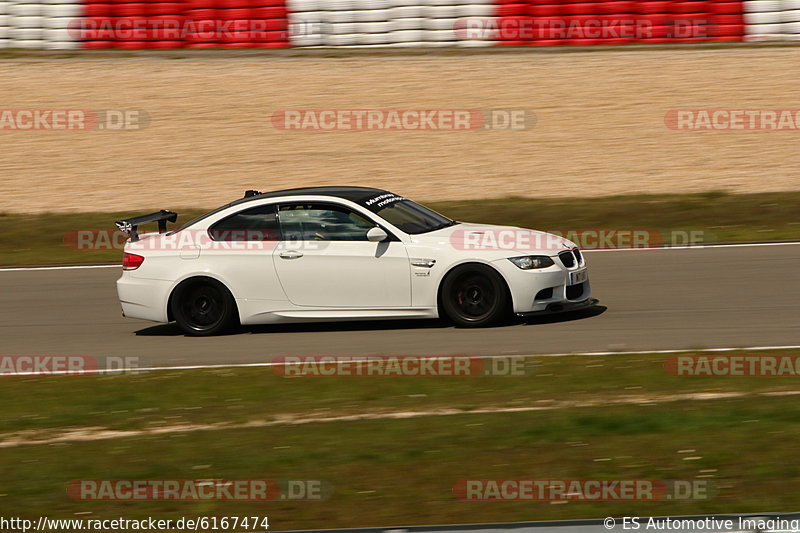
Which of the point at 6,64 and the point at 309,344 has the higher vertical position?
the point at 6,64

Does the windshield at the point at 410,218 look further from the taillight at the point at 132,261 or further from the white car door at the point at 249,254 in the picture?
the taillight at the point at 132,261

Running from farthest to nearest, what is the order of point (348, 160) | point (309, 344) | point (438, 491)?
point (348, 160), point (309, 344), point (438, 491)

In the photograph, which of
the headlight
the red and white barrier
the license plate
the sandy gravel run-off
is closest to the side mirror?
the headlight

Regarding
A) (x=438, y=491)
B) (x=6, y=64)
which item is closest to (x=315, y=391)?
(x=438, y=491)

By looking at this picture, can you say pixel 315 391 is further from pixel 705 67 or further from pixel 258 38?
pixel 258 38

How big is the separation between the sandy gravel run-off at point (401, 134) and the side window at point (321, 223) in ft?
23.5

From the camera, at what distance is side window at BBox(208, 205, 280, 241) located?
37.1ft

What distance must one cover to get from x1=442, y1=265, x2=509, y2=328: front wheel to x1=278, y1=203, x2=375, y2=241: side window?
40.9 inches

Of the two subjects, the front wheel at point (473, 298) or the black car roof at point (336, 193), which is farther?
the black car roof at point (336, 193)

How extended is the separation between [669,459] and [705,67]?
17202 mm

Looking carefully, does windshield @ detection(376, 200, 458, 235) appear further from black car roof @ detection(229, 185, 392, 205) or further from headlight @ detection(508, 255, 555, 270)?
headlight @ detection(508, 255, 555, 270)

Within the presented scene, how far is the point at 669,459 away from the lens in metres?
6.53

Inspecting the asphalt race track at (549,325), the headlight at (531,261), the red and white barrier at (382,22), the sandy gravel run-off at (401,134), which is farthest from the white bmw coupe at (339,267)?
the red and white barrier at (382,22)

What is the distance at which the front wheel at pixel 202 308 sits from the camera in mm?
11398
